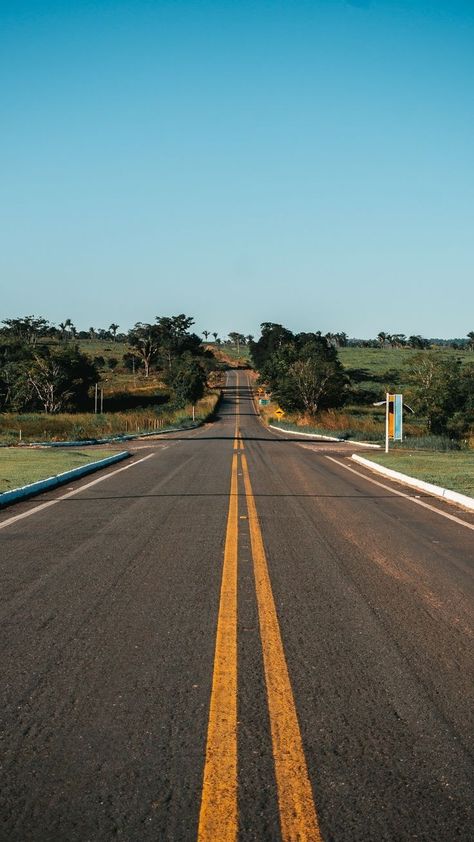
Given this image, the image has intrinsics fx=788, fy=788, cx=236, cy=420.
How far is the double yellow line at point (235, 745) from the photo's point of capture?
3201 millimetres

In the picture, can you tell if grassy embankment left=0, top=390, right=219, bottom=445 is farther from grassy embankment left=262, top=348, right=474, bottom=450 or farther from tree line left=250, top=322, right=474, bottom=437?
tree line left=250, top=322, right=474, bottom=437

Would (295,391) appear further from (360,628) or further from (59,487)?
(360,628)

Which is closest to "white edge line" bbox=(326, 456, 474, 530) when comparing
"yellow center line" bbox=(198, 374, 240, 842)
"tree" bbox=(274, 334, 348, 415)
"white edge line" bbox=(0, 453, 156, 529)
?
"yellow center line" bbox=(198, 374, 240, 842)

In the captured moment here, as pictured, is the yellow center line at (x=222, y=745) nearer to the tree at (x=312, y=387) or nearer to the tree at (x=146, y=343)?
the tree at (x=312, y=387)

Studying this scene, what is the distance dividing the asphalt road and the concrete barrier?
4.17 m

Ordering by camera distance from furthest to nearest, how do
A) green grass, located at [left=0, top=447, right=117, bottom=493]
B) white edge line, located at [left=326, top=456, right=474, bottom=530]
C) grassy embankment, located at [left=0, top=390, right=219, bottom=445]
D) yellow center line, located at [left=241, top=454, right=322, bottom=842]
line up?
grassy embankment, located at [left=0, top=390, right=219, bottom=445], green grass, located at [left=0, top=447, right=117, bottom=493], white edge line, located at [left=326, top=456, right=474, bottom=530], yellow center line, located at [left=241, top=454, right=322, bottom=842]

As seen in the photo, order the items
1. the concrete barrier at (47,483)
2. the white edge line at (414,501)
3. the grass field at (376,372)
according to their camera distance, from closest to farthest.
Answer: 1. the white edge line at (414,501)
2. the concrete barrier at (47,483)
3. the grass field at (376,372)

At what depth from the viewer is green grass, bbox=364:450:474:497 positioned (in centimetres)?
1795

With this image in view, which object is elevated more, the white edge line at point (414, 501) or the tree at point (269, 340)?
the tree at point (269, 340)

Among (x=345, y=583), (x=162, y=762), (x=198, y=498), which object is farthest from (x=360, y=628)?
(x=198, y=498)

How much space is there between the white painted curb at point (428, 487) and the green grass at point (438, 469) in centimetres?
21

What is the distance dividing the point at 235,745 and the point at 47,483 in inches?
567

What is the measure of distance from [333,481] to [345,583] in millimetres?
12359

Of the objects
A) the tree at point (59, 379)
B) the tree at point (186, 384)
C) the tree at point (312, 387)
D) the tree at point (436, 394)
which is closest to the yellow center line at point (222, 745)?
the tree at point (436, 394)
